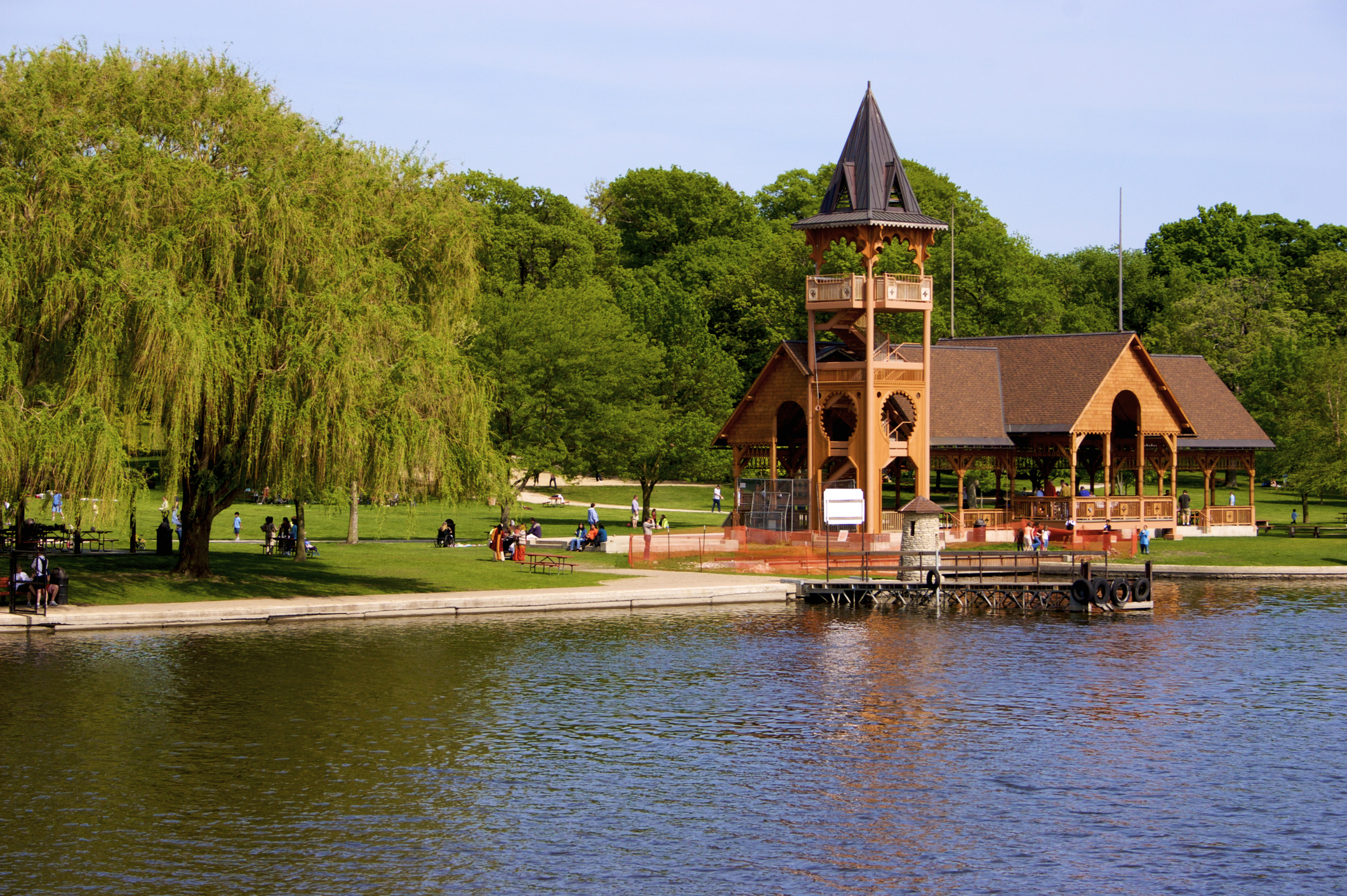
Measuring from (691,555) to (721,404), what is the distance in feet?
109

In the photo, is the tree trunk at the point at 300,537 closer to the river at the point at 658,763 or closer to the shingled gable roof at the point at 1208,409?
the river at the point at 658,763

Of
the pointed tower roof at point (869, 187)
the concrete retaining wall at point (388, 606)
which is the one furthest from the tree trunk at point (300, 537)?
the pointed tower roof at point (869, 187)

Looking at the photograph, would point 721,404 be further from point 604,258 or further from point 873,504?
point 604,258

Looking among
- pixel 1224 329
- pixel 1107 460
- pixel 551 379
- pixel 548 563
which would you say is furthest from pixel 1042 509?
pixel 1224 329

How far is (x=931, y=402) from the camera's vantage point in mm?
64688

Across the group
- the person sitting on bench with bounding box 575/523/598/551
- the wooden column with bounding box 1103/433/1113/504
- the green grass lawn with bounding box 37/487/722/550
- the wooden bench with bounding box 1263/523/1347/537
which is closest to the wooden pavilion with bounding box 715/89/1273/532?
the wooden column with bounding box 1103/433/1113/504

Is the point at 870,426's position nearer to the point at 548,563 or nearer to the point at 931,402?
the point at 931,402

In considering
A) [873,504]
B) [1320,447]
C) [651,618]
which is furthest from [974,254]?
[651,618]

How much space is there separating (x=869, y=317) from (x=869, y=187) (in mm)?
A: 5439

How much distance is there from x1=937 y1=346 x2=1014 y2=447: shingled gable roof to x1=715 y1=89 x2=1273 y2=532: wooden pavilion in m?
0.08

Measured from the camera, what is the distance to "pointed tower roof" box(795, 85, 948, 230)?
5869 cm

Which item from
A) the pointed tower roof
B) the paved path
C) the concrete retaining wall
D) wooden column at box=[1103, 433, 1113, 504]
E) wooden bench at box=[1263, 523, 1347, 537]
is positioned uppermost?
the pointed tower roof

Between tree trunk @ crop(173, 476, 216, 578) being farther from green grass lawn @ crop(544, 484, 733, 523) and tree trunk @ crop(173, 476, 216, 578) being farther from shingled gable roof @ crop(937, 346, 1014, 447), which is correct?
green grass lawn @ crop(544, 484, 733, 523)

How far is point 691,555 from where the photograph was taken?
5053cm
